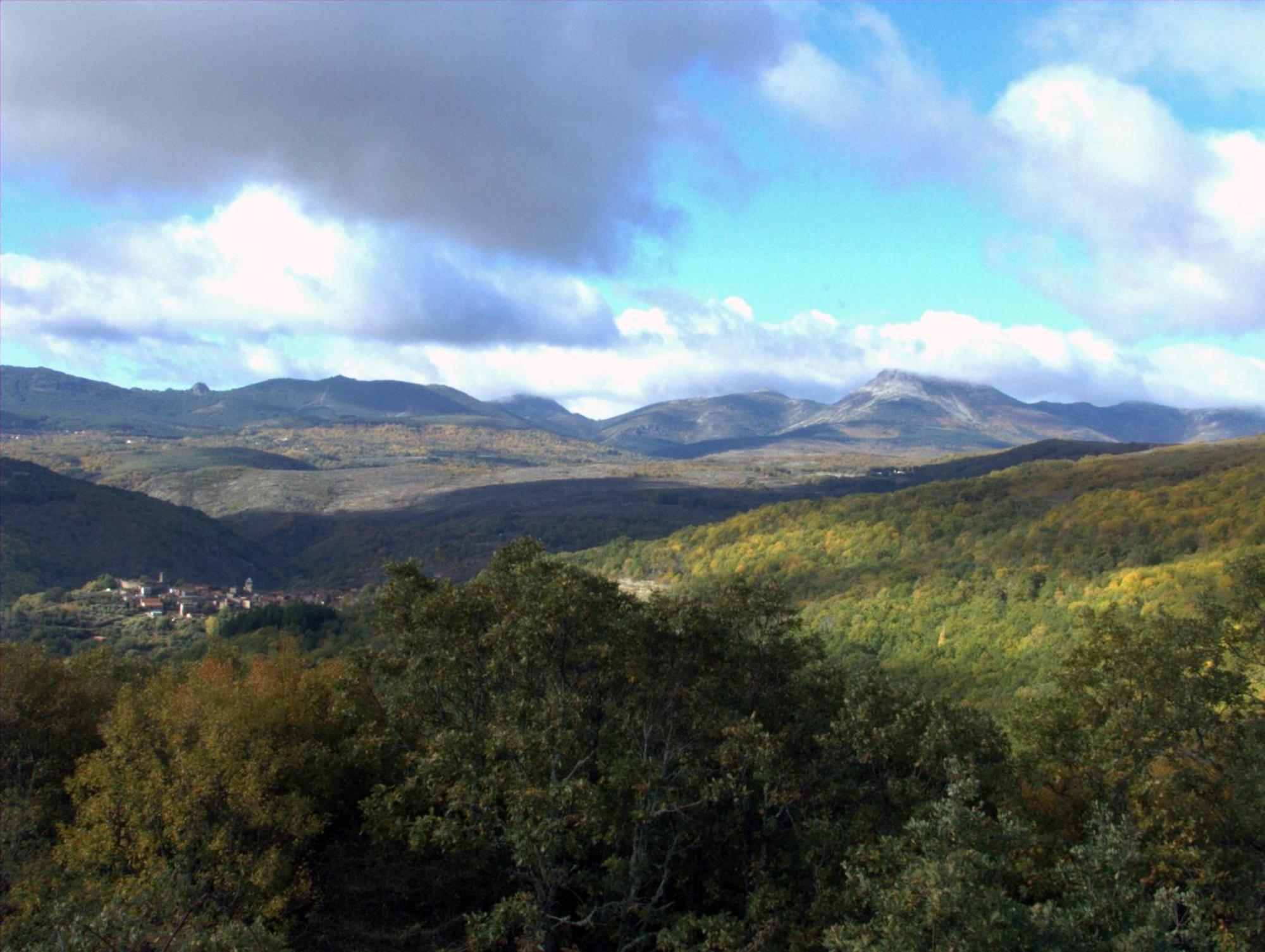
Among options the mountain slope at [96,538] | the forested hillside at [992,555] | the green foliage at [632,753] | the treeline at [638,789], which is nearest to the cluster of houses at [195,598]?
the mountain slope at [96,538]

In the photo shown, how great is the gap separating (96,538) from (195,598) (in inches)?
1570

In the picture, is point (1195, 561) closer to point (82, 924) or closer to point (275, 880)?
point (275, 880)

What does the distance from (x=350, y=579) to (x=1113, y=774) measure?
452 feet

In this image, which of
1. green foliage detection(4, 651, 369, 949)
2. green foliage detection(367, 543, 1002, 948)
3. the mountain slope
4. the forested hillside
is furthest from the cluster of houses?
green foliage detection(367, 543, 1002, 948)

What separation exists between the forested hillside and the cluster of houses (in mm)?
43299

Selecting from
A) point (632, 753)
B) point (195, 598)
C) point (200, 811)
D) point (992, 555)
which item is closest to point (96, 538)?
point (195, 598)

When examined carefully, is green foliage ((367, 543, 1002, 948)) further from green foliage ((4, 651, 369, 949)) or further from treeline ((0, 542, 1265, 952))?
green foliage ((4, 651, 369, 949))

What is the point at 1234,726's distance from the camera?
68.1 ft

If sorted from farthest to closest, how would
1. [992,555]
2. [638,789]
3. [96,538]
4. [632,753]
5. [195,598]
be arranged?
1. [96,538]
2. [195,598]
3. [992,555]
4. [632,753]
5. [638,789]

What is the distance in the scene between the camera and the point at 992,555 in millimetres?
84500

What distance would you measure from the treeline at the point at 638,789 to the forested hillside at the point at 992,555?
13.4m

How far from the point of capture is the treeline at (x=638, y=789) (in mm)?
17234

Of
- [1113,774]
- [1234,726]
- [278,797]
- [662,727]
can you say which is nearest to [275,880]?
[278,797]

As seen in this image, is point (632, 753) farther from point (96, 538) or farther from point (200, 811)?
point (96, 538)
